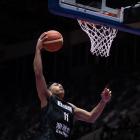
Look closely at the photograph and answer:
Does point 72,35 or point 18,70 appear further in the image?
point 18,70

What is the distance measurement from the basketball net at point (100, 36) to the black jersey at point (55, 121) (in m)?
1.49

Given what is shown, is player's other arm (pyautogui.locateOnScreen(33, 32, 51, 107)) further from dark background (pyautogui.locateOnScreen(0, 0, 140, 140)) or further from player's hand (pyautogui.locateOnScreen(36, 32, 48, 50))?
dark background (pyautogui.locateOnScreen(0, 0, 140, 140))

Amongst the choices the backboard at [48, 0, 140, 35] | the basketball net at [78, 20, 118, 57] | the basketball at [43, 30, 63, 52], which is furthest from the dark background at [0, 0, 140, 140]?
the basketball at [43, 30, 63, 52]

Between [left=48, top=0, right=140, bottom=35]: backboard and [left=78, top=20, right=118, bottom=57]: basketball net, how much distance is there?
0.25 metres

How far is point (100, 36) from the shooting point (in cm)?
527

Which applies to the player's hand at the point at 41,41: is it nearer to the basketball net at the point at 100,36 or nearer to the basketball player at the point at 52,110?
the basketball player at the point at 52,110

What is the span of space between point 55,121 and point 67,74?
21.4 feet

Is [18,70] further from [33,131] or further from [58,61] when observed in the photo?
[33,131]

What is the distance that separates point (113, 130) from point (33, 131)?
5.90 feet

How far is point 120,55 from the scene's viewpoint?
959 centimetres

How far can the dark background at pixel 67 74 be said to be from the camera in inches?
316

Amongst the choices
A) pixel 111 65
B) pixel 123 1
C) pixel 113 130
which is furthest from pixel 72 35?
pixel 123 1

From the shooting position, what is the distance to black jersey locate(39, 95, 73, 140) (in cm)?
379

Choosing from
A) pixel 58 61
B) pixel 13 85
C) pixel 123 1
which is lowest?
pixel 13 85
